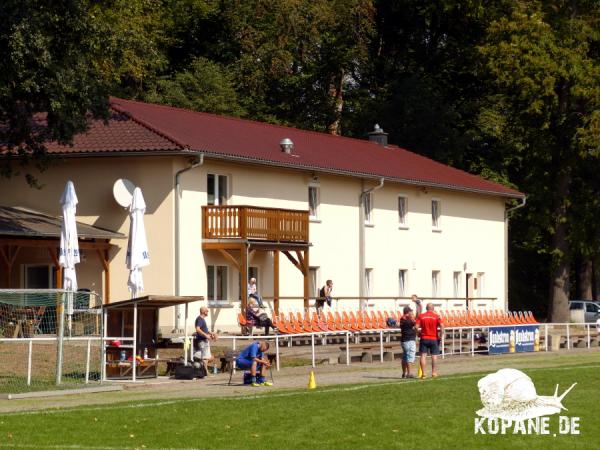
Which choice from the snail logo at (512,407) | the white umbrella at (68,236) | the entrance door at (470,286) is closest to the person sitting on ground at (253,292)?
the white umbrella at (68,236)

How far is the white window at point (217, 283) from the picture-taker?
45594 mm

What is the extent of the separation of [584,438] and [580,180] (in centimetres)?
4842

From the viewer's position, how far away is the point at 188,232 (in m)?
44.5

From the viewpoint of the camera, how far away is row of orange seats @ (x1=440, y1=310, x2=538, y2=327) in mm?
46291

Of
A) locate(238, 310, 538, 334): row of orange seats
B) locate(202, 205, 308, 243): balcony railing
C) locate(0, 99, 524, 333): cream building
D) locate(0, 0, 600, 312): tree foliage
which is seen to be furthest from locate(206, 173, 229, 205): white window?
locate(0, 0, 600, 312): tree foliage

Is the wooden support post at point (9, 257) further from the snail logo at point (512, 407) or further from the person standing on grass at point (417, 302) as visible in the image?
the snail logo at point (512, 407)

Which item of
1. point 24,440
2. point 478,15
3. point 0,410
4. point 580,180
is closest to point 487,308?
point 580,180

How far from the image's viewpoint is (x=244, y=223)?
145ft

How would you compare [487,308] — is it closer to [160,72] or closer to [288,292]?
[288,292]

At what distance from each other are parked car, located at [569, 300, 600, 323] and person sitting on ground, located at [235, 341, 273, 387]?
39.6 meters

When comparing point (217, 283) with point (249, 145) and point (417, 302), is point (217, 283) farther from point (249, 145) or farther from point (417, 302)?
point (417, 302)

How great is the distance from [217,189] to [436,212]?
47.8 feet

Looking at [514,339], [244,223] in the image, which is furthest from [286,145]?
[514,339]

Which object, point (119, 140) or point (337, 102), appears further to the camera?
point (337, 102)
